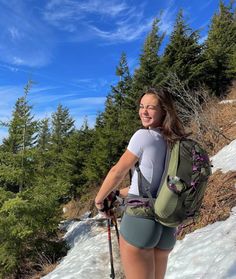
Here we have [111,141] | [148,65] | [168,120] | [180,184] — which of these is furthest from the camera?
[148,65]

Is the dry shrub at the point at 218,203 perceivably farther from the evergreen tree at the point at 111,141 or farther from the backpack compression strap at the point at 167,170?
the evergreen tree at the point at 111,141

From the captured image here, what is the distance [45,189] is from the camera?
10359 millimetres

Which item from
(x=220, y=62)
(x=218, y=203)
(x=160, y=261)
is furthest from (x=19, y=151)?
(x=220, y=62)

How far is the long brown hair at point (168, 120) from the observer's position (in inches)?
102

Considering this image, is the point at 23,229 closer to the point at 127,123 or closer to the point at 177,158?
the point at 177,158

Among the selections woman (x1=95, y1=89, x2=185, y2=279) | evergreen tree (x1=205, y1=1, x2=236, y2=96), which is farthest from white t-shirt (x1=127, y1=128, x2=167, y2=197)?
evergreen tree (x1=205, y1=1, x2=236, y2=96)

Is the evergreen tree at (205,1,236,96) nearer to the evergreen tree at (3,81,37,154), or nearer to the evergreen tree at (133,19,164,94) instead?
the evergreen tree at (133,19,164,94)

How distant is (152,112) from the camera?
8.89 ft

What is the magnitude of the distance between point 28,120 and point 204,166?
906 centimetres

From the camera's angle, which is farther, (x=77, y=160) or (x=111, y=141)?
(x=77, y=160)

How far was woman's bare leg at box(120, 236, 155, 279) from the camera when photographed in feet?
8.34

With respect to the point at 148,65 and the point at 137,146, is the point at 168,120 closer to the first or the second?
the point at 137,146

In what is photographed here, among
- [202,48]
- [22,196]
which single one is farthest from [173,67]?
[22,196]

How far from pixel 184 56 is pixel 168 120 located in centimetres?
1931
